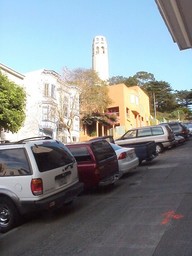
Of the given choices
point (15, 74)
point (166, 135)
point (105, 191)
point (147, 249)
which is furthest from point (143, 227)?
point (15, 74)

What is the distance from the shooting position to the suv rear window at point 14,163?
26.6ft

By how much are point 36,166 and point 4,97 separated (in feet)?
71.9

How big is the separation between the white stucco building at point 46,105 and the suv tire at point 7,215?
105 feet

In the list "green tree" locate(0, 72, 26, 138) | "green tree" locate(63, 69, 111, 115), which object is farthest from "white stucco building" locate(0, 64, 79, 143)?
"green tree" locate(0, 72, 26, 138)

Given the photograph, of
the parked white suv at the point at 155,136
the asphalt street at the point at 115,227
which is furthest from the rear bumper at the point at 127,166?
the parked white suv at the point at 155,136

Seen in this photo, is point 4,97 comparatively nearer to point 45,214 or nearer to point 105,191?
point 105,191

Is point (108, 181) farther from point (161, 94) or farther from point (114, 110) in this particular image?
point (161, 94)

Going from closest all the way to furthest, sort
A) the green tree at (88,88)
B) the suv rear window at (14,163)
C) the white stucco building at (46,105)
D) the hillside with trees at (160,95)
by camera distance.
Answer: the suv rear window at (14,163)
the white stucco building at (46,105)
the green tree at (88,88)
the hillside with trees at (160,95)

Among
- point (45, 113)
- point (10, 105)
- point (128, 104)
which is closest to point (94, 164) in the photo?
point (10, 105)

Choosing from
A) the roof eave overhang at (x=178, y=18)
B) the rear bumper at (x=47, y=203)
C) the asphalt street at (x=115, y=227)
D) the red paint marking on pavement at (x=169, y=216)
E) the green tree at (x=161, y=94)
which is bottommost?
the asphalt street at (x=115, y=227)

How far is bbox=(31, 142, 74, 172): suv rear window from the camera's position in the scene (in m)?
8.24

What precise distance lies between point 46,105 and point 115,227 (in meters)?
36.0

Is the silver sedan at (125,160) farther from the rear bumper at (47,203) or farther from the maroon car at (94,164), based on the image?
the rear bumper at (47,203)

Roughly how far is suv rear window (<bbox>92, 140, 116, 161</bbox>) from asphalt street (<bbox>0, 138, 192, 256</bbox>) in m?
1.11
